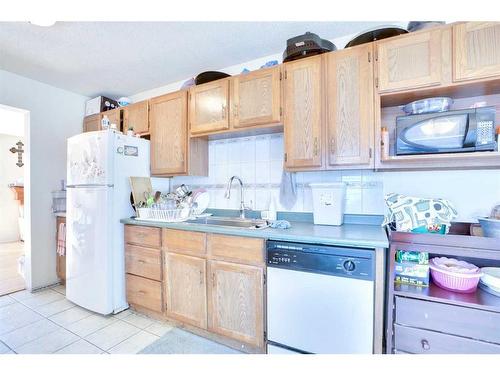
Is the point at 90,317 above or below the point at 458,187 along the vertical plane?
below

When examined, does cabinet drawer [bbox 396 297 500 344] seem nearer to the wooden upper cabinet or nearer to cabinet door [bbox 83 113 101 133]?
the wooden upper cabinet

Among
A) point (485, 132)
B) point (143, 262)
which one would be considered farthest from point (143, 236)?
point (485, 132)

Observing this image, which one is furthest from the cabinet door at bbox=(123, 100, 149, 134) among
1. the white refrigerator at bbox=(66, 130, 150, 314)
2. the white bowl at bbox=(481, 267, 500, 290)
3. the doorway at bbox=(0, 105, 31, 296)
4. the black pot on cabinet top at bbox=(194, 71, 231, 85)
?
the doorway at bbox=(0, 105, 31, 296)

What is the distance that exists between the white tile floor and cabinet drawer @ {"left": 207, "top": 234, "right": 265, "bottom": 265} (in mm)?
823

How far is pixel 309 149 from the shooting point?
5.22 ft

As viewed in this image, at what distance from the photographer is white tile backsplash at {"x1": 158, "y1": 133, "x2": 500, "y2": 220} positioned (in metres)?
1.44

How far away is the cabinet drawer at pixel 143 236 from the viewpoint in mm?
1880

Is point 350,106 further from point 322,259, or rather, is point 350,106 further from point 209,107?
point 209,107

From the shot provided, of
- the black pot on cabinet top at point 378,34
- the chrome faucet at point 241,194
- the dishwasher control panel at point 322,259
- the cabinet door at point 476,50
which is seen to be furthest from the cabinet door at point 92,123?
the cabinet door at point 476,50

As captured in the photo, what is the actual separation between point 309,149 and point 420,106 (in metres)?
0.68

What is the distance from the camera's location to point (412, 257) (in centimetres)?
126

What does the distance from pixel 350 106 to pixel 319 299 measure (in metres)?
1.18

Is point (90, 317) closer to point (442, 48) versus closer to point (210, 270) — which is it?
point (210, 270)
